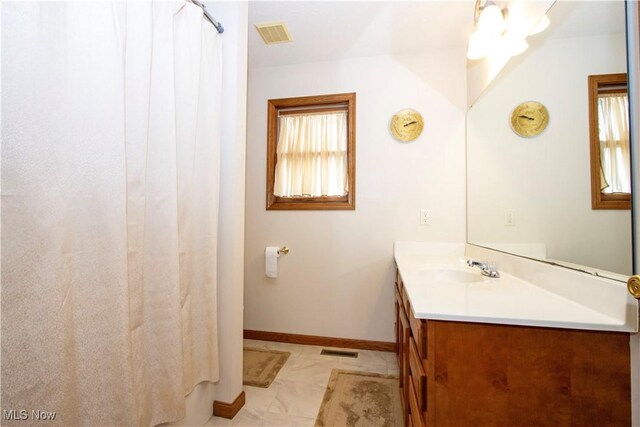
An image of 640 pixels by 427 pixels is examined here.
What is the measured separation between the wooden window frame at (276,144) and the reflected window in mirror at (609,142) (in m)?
1.48

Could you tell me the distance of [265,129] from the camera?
238 centimetres

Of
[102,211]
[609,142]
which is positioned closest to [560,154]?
[609,142]

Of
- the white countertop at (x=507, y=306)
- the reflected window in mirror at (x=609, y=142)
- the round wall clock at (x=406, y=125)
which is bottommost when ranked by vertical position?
the white countertop at (x=507, y=306)

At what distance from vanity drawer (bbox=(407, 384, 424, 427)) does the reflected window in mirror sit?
90 cm

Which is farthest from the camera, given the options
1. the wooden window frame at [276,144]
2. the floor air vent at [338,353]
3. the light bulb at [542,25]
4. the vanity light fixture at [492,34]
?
the wooden window frame at [276,144]

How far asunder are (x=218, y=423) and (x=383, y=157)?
209cm

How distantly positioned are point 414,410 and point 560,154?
116 centimetres

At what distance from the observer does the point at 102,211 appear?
0.77 m

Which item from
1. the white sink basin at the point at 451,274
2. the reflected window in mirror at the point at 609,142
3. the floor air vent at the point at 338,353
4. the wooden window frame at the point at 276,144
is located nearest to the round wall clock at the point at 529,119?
the reflected window in mirror at the point at 609,142

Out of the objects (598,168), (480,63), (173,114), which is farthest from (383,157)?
(173,114)

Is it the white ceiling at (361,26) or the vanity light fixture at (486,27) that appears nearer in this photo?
the vanity light fixture at (486,27)

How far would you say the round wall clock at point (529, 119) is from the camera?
Result: 1135 millimetres

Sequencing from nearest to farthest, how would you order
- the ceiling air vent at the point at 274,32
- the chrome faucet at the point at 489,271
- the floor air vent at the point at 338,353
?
1. the chrome faucet at the point at 489,271
2. the ceiling air vent at the point at 274,32
3. the floor air vent at the point at 338,353

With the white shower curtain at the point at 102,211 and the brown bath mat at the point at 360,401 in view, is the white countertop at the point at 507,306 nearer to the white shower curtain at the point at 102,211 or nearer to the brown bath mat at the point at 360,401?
the brown bath mat at the point at 360,401
